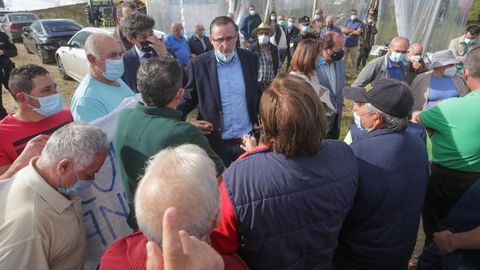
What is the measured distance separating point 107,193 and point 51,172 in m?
0.69

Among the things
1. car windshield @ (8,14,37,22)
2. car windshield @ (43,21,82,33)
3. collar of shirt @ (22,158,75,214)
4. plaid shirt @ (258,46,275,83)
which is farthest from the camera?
car windshield @ (8,14,37,22)

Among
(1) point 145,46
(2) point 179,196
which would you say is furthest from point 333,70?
(2) point 179,196

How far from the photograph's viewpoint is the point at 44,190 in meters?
1.71

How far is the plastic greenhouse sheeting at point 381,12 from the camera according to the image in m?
10.8

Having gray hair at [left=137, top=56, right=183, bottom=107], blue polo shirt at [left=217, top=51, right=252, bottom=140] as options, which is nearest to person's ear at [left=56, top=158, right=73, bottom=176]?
gray hair at [left=137, top=56, right=183, bottom=107]

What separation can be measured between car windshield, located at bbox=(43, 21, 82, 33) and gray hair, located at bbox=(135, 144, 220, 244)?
1363 cm

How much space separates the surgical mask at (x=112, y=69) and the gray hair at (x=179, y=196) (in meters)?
1.85

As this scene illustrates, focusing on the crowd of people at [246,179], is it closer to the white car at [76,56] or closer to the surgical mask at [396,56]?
the surgical mask at [396,56]

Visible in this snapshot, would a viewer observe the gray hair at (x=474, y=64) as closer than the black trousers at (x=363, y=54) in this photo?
Yes

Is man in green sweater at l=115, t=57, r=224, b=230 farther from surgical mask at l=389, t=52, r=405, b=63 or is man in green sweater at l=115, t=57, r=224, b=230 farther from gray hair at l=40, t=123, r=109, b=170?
surgical mask at l=389, t=52, r=405, b=63

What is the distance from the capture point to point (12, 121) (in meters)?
2.46

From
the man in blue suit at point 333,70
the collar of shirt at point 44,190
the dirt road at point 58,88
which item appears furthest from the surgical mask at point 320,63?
the dirt road at point 58,88

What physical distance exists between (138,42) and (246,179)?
9.15ft

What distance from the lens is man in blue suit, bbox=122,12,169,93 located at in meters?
3.57
